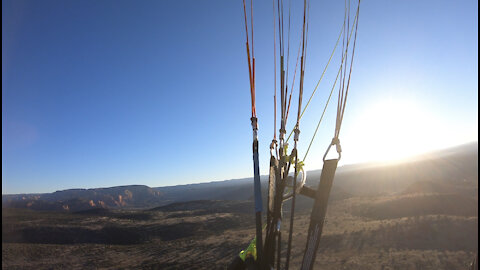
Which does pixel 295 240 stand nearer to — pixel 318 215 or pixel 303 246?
pixel 303 246

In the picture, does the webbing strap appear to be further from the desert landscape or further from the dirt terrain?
the dirt terrain

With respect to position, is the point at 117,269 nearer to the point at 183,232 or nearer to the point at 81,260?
the point at 81,260

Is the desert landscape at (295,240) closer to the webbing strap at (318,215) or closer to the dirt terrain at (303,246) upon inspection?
the dirt terrain at (303,246)

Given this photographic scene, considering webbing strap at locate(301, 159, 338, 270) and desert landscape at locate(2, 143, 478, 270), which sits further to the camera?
desert landscape at locate(2, 143, 478, 270)

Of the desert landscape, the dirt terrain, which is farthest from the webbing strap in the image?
the dirt terrain

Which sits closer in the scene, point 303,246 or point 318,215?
point 318,215

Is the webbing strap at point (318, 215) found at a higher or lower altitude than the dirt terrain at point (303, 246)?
higher

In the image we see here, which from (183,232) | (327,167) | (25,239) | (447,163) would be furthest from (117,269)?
(447,163)

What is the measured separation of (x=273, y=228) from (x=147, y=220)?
5021 centimetres

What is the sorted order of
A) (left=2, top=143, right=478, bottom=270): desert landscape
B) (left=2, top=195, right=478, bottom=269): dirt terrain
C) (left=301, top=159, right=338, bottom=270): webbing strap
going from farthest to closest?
(left=2, top=143, right=478, bottom=270): desert landscape
(left=2, top=195, right=478, bottom=269): dirt terrain
(left=301, top=159, right=338, bottom=270): webbing strap

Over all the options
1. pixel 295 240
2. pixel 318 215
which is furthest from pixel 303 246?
pixel 318 215

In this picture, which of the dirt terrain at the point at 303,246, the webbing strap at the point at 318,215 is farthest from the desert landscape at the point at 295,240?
the webbing strap at the point at 318,215

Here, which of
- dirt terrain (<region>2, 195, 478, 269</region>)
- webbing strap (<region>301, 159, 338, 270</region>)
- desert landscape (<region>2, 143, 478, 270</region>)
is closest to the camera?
webbing strap (<region>301, 159, 338, 270</region>)

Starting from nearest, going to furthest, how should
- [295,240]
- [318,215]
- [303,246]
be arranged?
[318,215] < [303,246] < [295,240]
